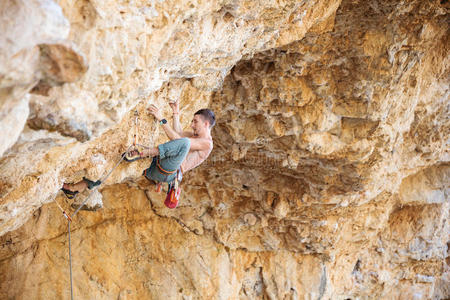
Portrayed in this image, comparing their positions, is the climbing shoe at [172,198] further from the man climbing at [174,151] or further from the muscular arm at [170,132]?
the muscular arm at [170,132]

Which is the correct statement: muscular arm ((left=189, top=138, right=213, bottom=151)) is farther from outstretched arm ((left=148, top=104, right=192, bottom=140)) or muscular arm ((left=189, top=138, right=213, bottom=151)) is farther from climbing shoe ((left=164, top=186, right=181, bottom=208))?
climbing shoe ((left=164, top=186, right=181, bottom=208))

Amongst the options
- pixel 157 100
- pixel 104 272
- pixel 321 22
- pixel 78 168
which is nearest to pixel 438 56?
pixel 321 22

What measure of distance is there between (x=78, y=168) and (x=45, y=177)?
30cm

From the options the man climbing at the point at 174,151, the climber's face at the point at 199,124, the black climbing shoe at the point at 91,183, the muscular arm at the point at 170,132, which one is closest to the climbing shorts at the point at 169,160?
the man climbing at the point at 174,151

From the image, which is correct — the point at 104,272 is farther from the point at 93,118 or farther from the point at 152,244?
the point at 93,118

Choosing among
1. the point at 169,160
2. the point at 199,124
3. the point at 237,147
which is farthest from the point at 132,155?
the point at 237,147

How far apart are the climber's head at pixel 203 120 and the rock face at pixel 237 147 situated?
0.36 metres

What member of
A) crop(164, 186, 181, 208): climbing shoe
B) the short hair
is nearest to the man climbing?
the short hair

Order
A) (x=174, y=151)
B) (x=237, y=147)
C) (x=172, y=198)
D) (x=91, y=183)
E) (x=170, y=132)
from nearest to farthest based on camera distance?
1. (x=174, y=151)
2. (x=170, y=132)
3. (x=91, y=183)
4. (x=172, y=198)
5. (x=237, y=147)

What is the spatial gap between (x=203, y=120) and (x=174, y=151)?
14.7 inches

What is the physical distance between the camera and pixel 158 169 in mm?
3225

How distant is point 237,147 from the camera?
5137mm

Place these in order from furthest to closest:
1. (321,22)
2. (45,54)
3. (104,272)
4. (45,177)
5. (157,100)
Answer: (104,272), (321,22), (157,100), (45,177), (45,54)

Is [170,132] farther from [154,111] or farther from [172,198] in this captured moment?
[172,198]
